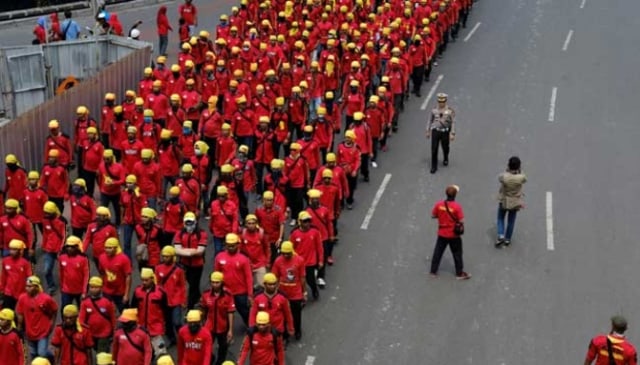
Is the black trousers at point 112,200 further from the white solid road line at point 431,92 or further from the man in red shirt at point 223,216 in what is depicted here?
the white solid road line at point 431,92

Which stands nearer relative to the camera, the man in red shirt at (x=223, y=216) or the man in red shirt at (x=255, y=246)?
the man in red shirt at (x=255, y=246)

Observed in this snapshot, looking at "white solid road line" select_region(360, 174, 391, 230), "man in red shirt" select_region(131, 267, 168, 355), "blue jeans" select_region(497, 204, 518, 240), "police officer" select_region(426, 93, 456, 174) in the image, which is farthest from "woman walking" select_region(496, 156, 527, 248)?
"man in red shirt" select_region(131, 267, 168, 355)

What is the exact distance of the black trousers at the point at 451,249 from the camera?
14172mm

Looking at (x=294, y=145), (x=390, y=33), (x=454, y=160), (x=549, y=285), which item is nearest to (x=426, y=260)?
(x=549, y=285)

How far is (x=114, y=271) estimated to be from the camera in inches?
478

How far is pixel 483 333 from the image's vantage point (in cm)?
1300

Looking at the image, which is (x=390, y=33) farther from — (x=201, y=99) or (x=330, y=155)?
(x=330, y=155)

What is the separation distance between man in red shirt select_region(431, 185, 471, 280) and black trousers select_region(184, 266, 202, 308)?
12.6 feet

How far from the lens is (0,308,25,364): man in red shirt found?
417 inches

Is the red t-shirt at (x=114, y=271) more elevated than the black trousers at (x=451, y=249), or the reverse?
the red t-shirt at (x=114, y=271)

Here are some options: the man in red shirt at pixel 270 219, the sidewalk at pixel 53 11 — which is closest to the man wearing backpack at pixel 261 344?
the man in red shirt at pixel 270 219

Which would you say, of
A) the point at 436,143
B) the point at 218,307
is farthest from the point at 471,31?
the point at 218,307

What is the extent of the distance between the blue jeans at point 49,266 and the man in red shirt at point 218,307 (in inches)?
128

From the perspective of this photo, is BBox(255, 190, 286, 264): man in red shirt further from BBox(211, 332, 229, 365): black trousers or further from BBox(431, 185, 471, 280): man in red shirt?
BBox(431, 185, 471, 280): man in red shirt
